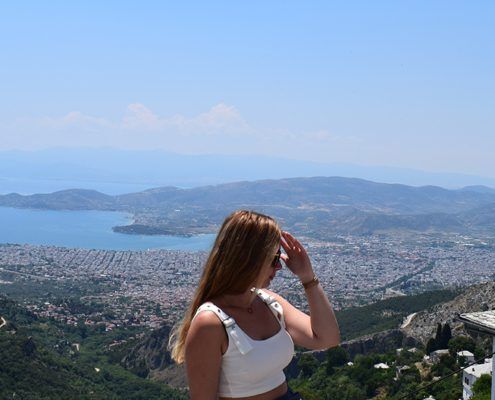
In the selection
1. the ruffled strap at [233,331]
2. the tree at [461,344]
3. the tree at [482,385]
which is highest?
the ruffled strap at [233,331]

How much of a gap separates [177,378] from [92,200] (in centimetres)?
12045

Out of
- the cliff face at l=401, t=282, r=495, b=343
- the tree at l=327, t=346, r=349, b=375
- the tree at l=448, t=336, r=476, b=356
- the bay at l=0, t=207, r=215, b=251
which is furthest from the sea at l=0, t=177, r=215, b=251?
the tree at l=448, t=336, r=476, b=356

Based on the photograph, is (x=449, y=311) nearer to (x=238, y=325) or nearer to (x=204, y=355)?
(x=238, y=325)

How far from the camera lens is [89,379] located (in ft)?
81.7

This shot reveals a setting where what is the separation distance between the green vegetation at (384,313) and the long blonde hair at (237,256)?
84.7 ft

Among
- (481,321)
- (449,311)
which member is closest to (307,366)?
(449,311)

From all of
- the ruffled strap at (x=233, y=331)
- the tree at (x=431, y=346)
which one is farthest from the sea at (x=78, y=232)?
the ruffled strap at (x=233, y=331)

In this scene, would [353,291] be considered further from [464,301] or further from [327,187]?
[327,187]

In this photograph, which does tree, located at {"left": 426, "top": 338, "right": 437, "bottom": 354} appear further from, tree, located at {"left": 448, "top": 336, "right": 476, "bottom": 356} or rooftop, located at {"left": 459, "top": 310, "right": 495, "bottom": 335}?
rooftop, located at {"left": 459, "top": 310, "right": 495, "bottom": 335}

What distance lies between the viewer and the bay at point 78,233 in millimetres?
95825

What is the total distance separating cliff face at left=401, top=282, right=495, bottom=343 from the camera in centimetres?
2205

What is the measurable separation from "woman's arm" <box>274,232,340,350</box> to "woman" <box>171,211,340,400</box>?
70 millimetres

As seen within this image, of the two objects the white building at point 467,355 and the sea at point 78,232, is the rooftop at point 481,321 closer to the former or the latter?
the white building at point 467,355

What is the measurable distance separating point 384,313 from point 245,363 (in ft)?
104
